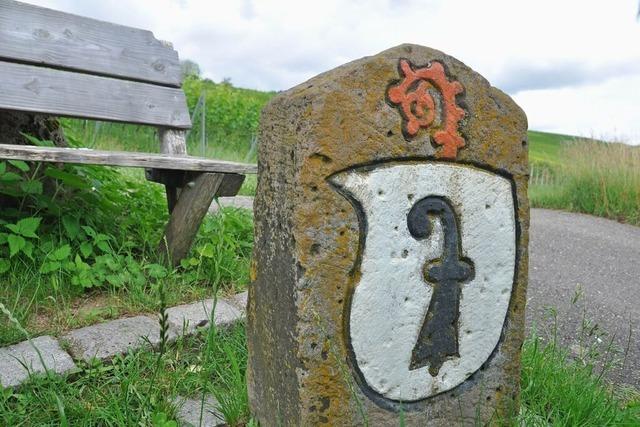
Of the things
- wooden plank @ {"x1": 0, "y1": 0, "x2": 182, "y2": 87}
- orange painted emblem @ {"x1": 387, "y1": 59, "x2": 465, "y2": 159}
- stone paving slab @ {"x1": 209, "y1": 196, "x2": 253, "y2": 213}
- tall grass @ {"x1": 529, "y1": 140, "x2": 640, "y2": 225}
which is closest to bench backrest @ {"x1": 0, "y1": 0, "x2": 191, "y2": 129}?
wooden plank @ {"x1": 0, "y1": 0, "x2": 182, "y2": 87}

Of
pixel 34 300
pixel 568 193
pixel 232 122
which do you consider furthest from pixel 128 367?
pixel 232 122

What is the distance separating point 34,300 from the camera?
2.21 m

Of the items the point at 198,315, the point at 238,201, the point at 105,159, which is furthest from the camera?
the point at 238,201

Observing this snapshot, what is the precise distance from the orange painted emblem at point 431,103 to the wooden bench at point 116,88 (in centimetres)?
112

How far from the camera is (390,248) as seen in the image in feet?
4.68

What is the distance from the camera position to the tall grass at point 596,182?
22.6 feet

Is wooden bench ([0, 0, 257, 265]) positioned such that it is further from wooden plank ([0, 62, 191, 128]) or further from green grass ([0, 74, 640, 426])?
green grass ([0, 74, 640, 426])

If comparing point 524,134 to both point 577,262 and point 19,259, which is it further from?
point 577,262

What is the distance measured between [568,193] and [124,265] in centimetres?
671

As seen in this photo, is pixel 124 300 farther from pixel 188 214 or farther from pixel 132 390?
pixel 132 390

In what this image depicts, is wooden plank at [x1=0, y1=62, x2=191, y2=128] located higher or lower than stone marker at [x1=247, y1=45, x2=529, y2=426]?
higher

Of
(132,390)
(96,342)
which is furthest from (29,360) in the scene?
(132,390)

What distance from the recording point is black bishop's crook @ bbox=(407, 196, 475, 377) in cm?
148

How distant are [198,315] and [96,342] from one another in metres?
0.40
